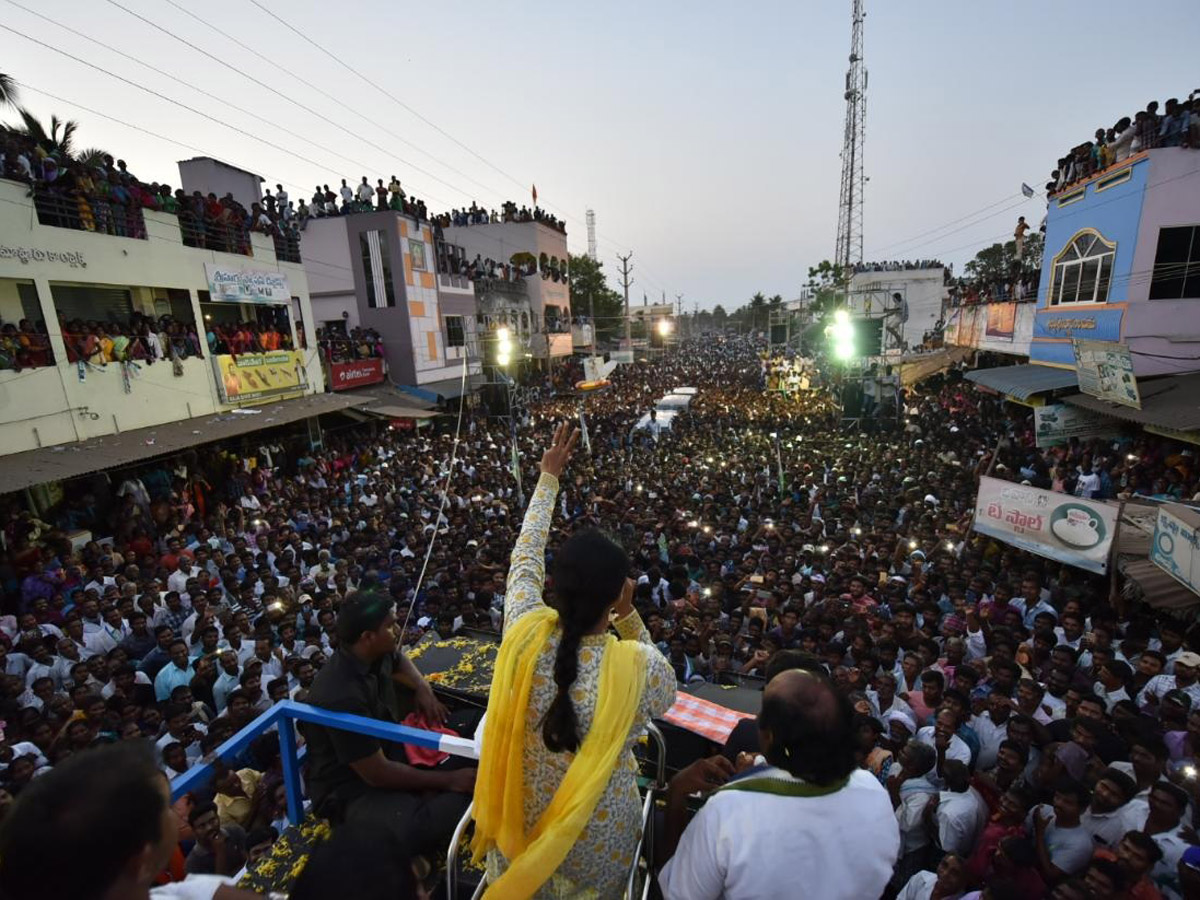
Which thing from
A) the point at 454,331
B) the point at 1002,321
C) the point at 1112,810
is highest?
the point at 454,331

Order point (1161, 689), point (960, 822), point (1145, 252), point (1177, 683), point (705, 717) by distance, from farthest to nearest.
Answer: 1. point (1145, 252)
2. point (1161, 689)
3. point (1177, 683)
4. point (960, 822)
5. point (705, 717)

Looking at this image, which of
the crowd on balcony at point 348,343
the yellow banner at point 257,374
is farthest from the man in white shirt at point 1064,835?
the crowd on balcony at point 348,343

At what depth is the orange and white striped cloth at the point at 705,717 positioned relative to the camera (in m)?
2.93

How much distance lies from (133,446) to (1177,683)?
1433 centimetres

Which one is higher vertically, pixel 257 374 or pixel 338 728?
pixel 257 374

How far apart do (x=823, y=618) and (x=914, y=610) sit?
1.19 m

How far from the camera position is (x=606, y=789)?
172cm

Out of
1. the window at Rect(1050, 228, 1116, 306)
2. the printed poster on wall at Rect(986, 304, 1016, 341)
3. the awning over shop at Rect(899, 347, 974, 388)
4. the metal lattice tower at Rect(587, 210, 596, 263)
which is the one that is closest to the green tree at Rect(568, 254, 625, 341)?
the metal lattice tower at Rect(587, 210, 596, 263)

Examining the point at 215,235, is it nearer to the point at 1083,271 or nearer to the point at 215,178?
the point at 215,178

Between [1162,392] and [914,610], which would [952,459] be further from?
[914,610]

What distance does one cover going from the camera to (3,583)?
820 centimetres

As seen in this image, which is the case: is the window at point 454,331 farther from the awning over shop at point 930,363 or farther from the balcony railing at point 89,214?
the awning over shop at point 930,363

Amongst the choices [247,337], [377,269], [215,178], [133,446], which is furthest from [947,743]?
[377,269]

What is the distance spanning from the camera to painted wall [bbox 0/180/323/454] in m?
9.81
